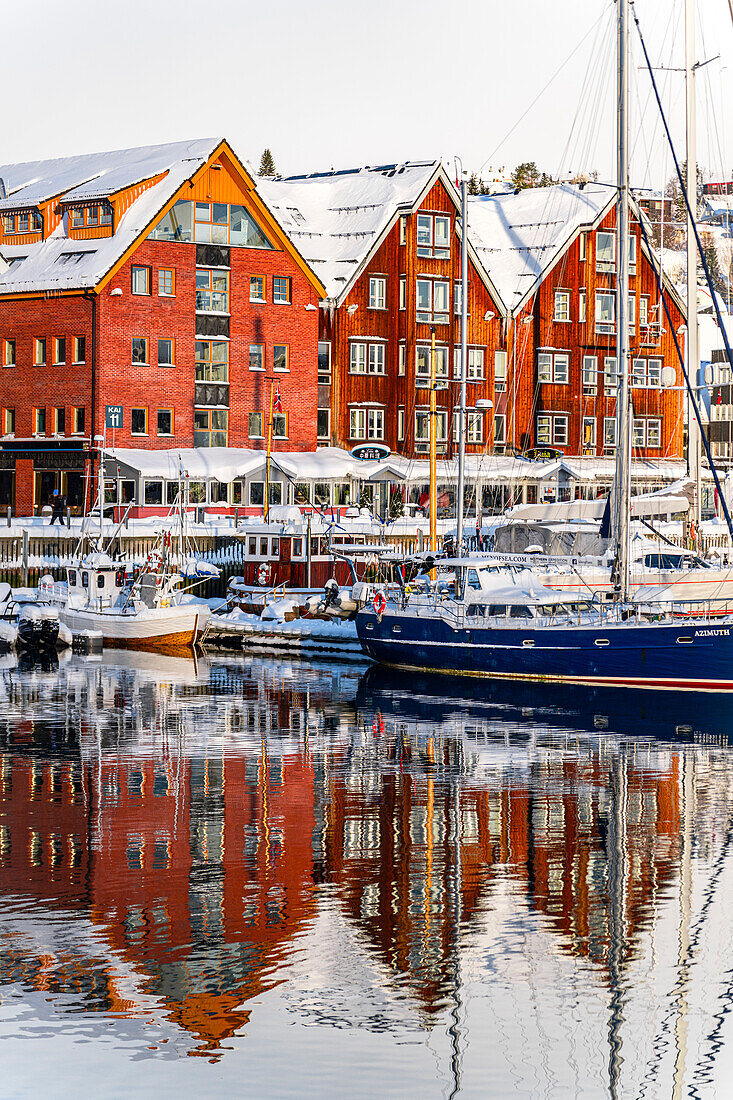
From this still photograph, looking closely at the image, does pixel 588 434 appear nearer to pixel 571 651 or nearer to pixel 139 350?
pixel 139 350

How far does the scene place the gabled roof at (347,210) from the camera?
89688 mm

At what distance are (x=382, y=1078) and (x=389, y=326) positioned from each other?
7645 centimetres

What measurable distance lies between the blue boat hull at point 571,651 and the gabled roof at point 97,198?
1321 inches

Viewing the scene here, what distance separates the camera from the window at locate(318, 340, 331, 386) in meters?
89.8

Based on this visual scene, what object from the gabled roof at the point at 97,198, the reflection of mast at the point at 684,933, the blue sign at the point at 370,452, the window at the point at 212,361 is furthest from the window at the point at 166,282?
the reflection of mast at the point at 684,933

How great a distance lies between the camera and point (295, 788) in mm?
32562

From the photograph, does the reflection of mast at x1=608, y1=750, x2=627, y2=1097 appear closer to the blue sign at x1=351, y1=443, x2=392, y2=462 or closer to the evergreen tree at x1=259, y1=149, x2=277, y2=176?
the blue sign at x1=351, y1=443, x2=392, y2=462

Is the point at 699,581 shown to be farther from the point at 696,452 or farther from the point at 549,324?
the point at 549,324

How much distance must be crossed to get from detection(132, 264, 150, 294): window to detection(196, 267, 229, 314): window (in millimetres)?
3180

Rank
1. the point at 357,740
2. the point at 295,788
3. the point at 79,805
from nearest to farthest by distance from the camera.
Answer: the point at 79,805 → the point at 295,788 → the point at 357,740

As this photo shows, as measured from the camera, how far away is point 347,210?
9356 cm

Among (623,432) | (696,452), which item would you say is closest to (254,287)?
(696,452)

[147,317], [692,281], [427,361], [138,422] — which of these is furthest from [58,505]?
[692,281]

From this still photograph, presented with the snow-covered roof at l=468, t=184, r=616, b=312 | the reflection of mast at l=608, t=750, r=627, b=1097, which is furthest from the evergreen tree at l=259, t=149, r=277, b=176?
the reflection of mast at l=608, t=750, r=627, b=1097
